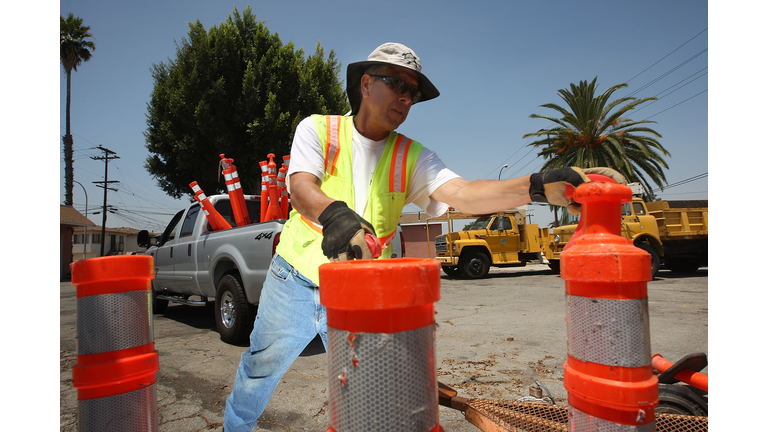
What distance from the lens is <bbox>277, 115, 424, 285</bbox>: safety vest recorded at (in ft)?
6.27

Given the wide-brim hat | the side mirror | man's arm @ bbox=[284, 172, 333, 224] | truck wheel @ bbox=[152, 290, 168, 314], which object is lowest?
truck wheel @ bbox=[152, 290, 168, 314]

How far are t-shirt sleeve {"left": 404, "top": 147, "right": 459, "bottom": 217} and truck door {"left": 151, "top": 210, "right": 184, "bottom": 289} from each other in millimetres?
5668

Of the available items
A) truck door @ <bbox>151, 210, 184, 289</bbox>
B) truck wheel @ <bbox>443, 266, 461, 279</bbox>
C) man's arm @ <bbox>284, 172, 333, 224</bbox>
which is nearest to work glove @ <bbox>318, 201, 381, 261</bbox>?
man's arm @ <bbox>284, 172, 333, 224</bbox>

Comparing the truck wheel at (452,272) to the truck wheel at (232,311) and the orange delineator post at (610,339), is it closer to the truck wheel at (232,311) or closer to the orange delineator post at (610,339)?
the truck wheel at (232,311)

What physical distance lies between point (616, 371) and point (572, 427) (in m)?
0.21

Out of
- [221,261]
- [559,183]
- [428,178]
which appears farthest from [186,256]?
[559,183]

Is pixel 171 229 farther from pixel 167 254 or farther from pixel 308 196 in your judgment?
pixel 308 196

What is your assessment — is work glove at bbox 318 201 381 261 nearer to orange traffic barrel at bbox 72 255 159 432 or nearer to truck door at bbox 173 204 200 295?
orange traffic barrel at bbox 72 255 159 432

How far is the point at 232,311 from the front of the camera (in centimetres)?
515

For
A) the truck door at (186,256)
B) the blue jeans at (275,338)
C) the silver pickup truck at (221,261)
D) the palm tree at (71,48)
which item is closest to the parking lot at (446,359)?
the silver pickup truck at (221,261)

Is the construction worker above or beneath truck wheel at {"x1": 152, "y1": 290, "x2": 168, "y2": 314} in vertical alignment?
above

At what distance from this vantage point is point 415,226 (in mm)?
33312

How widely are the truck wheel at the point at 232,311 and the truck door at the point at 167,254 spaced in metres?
1.91

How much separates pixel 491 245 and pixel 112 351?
557 inches
